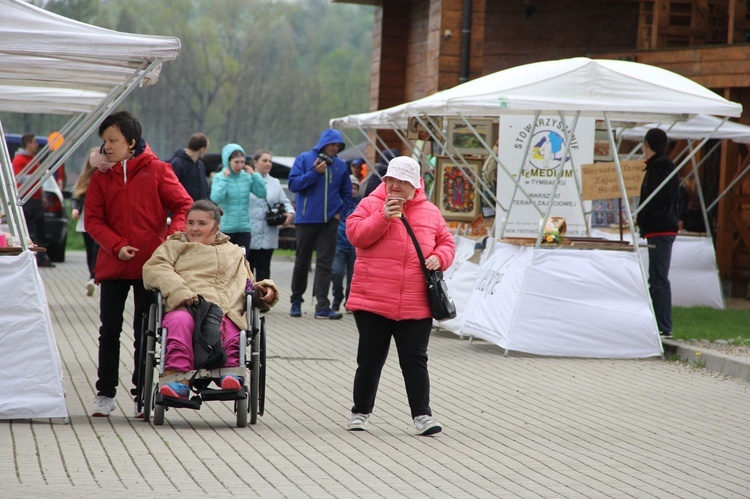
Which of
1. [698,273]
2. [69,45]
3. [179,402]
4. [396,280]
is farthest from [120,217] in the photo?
[698,273]

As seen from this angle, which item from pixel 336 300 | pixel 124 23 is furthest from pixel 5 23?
pixel 124 23

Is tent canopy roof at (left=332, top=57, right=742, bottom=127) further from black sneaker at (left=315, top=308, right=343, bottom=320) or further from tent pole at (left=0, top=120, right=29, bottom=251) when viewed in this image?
tent pole at (left=0, top=120, right=29, bottom=251)

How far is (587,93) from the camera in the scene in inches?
428

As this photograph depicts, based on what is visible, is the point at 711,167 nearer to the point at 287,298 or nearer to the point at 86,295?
the point at 287,298

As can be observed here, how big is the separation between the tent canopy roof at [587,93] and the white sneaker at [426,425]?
4.06m

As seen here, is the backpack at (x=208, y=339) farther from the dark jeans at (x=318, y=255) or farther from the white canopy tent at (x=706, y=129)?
the white canopy tent at (x=706, y=129)

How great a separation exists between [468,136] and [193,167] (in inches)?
126

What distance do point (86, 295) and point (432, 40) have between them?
23.2ft

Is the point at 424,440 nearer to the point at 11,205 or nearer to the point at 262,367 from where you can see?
the point at 262,367

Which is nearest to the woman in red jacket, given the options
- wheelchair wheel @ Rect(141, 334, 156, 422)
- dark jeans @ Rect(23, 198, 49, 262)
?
wheelchair wheel @ Rect(141, 334, 156, 422)

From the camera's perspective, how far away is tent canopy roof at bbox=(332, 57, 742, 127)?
34.9 ft

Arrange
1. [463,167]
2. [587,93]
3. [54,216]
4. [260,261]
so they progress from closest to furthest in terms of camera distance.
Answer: [587,93]
[463,167]
[260,261]
[54,216]

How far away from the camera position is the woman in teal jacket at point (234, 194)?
13.4 meters

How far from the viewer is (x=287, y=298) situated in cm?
1650
